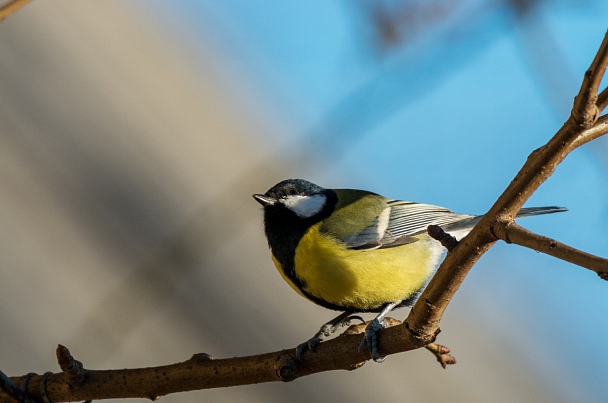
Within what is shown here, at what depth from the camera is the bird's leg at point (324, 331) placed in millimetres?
1731

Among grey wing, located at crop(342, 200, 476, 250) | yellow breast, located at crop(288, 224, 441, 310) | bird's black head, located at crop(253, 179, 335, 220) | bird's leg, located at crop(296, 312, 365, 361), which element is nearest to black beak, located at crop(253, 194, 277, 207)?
bird's black head, located at crop(253, 179, 335, 220)

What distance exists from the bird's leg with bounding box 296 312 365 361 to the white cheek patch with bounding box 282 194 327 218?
1.20 ft

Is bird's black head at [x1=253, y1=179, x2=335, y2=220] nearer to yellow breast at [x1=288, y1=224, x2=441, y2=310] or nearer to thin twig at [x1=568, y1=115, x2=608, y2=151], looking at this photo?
yellow breast at [x1=288, y1=224, x2=441, y2=310]

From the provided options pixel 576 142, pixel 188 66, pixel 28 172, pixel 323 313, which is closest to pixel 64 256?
pixel 28 172

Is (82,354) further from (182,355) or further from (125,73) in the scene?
(125,73)

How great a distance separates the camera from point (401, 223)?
8.31 feet

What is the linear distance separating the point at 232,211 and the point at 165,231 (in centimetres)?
175

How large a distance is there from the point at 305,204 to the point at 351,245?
0.31 metres

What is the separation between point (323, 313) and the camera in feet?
12.7

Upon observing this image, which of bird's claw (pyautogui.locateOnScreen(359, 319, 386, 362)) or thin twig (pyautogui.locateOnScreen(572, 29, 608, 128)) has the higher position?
thin twig (pyautogui.locateOnScreen(572, 29, 608, 128))

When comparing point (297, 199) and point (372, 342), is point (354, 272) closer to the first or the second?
point (297, 199)

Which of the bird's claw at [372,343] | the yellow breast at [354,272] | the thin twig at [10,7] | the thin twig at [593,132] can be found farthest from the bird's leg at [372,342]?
the thin twig at [10,7]

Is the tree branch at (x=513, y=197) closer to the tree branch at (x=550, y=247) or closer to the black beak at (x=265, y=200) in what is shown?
the tree branch at (x=550, y=247)

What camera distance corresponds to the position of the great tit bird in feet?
7.26
